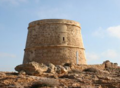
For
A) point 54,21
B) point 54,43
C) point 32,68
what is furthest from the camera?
point 54,21

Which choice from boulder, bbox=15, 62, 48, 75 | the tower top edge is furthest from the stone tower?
boulder, bbox=15, 62, 48, 75

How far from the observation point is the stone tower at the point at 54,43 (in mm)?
15750

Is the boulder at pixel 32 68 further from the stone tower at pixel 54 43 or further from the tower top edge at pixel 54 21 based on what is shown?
the tower top edge at pixel 54 21

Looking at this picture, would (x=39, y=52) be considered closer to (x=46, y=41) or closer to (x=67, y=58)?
(x=46, y=41)

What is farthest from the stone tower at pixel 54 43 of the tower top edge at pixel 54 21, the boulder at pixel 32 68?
the boulder at pixel 32 68

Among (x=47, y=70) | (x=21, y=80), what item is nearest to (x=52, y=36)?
(x=47, y=70)

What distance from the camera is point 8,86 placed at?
5727 mm

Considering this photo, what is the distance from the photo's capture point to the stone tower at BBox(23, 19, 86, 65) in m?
15.8

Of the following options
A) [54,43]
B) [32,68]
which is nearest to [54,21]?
[54,43]

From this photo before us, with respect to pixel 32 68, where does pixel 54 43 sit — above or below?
above

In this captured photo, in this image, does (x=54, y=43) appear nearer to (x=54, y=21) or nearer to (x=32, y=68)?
(x=54, y=21)

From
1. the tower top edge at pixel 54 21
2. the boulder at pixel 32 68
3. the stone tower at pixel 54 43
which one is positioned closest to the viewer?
the boulder at pixel 32 68

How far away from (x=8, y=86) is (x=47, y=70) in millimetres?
3878

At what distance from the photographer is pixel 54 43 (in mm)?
15906
